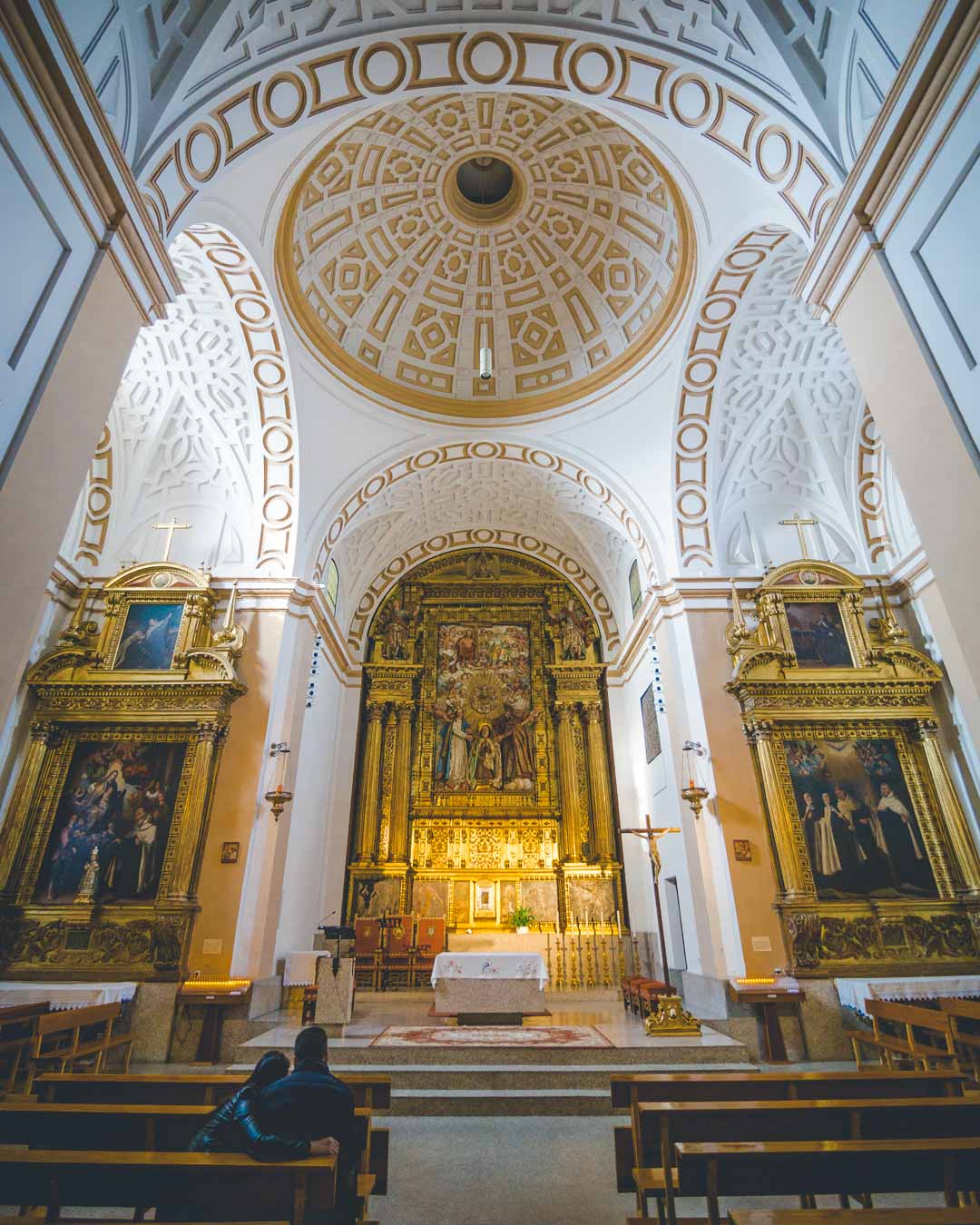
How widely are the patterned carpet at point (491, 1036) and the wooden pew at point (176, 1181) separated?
4.86 meters

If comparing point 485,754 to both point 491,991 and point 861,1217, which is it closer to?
point 491,991

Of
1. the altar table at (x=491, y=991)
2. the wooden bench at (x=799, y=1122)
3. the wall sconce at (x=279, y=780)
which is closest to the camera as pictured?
the wooden bench at (x=799, y=1122)

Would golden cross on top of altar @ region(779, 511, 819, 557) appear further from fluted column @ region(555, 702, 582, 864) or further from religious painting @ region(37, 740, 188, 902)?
religious painting @ region(37, 740, 188, 902)

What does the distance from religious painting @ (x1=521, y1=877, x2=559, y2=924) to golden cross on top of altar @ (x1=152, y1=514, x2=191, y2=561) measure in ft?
29.2

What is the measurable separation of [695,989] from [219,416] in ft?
36.9

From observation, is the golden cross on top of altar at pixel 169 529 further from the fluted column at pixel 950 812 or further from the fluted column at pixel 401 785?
the fluted column at pixel 950 812

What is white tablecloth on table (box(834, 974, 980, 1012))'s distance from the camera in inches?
292

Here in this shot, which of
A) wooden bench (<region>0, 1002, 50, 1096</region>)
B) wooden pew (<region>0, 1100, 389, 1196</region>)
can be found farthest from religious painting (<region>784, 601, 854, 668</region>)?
wooden bench (<region>0, 1002, 50, 1096</region>)

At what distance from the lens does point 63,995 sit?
7.48 meters

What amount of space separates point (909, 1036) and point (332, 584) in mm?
11061

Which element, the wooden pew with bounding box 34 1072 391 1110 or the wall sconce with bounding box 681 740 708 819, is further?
the wall sconce with bounding box 681 740 708 819

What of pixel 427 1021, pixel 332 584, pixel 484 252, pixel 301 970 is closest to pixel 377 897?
pixel 301 970

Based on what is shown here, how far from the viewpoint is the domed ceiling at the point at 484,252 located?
9195 mm

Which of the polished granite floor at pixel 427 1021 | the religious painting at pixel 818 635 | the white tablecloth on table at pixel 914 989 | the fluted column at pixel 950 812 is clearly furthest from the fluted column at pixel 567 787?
the fluted column at pixel 950 812
